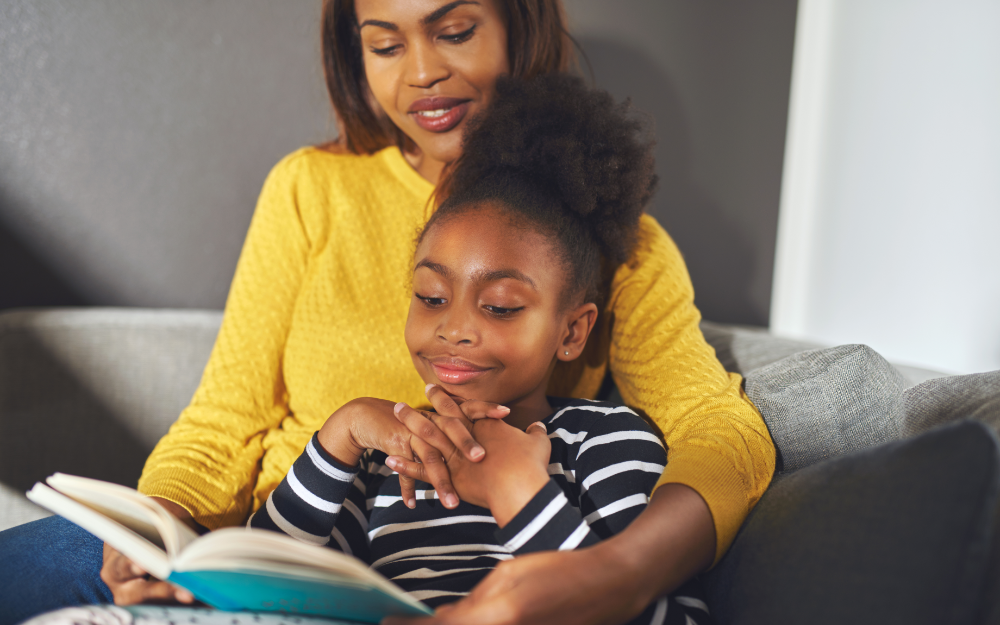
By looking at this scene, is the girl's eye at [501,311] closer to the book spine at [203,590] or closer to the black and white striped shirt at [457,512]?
the black and white striped shirt at [457,512]

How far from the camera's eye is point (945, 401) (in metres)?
0.89

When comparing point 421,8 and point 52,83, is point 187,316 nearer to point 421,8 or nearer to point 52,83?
point 52,83

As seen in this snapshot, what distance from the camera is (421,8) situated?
1.07 m

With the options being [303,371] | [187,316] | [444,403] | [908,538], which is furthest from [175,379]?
[908,538]

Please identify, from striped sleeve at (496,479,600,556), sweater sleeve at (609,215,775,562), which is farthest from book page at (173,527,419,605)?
sweater sleeve at (609,215,775,562)

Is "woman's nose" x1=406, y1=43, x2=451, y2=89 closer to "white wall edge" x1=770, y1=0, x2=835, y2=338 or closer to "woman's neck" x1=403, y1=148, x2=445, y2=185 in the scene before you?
"woman's neck" x1=403, y1=148, x2=445, y2=185

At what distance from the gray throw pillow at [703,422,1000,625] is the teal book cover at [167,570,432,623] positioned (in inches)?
15.4

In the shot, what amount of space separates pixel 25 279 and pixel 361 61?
1.09 m

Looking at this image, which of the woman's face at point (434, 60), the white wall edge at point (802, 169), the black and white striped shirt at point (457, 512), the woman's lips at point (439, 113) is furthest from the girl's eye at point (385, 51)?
the white wall edge at point (802, 169)

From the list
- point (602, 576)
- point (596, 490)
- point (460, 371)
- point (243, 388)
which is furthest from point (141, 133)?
point (602, 576)

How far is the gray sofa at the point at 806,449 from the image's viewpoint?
22.0 inches

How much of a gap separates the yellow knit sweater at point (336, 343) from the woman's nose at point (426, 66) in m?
0.22

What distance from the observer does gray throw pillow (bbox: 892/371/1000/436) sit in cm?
84

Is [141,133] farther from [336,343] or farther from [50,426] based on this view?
[336,343]
